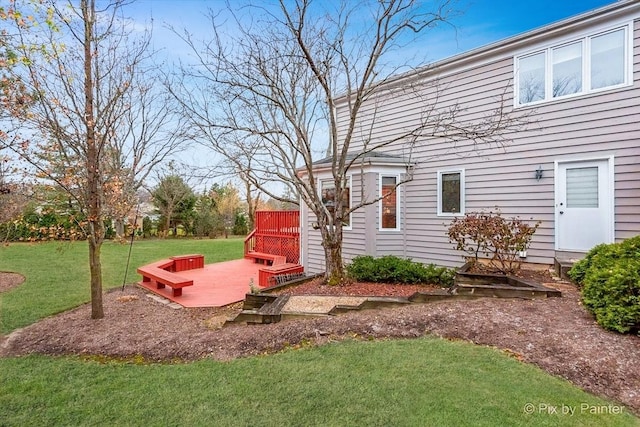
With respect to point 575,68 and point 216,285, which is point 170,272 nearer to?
point 216,285

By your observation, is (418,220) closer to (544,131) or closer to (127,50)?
(544,131)

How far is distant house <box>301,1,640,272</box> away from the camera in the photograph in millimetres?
6547

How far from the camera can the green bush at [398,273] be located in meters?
6.84

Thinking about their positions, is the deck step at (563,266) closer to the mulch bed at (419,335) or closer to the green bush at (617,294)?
the mulch bed at (419,335)

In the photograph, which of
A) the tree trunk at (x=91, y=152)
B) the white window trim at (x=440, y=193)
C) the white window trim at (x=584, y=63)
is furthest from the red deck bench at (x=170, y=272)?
the white window trim at (x=584, y=63)

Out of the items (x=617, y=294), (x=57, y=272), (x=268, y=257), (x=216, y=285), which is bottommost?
(x=216, y=285)

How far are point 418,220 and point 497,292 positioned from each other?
4103mm

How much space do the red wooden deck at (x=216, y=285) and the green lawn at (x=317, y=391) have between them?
3457mm

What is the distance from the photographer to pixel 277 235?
1248 cm

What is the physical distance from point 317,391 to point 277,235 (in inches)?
380

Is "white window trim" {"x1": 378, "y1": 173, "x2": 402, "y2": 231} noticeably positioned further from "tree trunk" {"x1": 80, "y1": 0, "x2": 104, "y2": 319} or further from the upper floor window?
"tree trunk" {"x1": 80, "y1": 0, "x2": 104, "y2": 319}

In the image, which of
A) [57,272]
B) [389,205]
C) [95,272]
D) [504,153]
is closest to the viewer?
[95,272]

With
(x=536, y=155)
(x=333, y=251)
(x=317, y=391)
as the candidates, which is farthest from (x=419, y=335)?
(x=536, y=155)

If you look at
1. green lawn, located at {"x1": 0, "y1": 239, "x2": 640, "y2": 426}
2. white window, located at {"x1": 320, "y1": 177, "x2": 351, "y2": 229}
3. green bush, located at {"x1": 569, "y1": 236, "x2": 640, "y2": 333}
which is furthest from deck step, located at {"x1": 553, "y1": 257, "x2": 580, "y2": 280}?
white window, located at {"x1": 320, "y1": 177, "x2": 351, "y2": 229}
